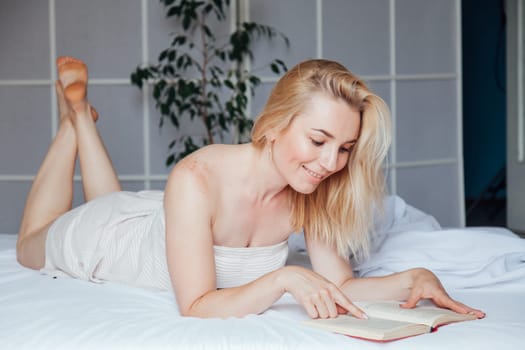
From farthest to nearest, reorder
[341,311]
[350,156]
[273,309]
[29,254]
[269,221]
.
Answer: [29,254]
[269,221]
[350,156]
[273,309]
[341,311]

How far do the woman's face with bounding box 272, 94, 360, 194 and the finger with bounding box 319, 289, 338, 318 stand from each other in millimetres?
295

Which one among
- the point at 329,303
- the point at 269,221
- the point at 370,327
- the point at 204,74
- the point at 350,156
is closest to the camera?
the point at 370,327

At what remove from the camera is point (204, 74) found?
3820 millimetres

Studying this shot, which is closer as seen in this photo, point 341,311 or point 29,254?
point 341,311

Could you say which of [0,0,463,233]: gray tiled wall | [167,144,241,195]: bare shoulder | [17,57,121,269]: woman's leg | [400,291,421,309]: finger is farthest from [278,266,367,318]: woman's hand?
[0,0,463,233]: gray tiled wall

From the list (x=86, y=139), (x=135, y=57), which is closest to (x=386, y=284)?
(x=86, y=139)

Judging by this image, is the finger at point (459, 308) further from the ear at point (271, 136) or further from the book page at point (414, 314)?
the ear at point (271, 136)

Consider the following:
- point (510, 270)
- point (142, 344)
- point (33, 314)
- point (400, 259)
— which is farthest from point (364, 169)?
point (33, 314)

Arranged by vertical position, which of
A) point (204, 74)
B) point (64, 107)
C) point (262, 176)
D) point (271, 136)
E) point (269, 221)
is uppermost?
point (204, 74)

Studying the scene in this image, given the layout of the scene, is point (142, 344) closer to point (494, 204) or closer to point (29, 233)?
point (29, 233)

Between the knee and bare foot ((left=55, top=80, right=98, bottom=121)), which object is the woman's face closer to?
the knee

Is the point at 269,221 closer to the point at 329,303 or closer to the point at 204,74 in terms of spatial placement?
the point at 329,303

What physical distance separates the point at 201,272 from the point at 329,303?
31cm

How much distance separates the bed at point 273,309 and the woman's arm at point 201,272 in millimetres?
39
